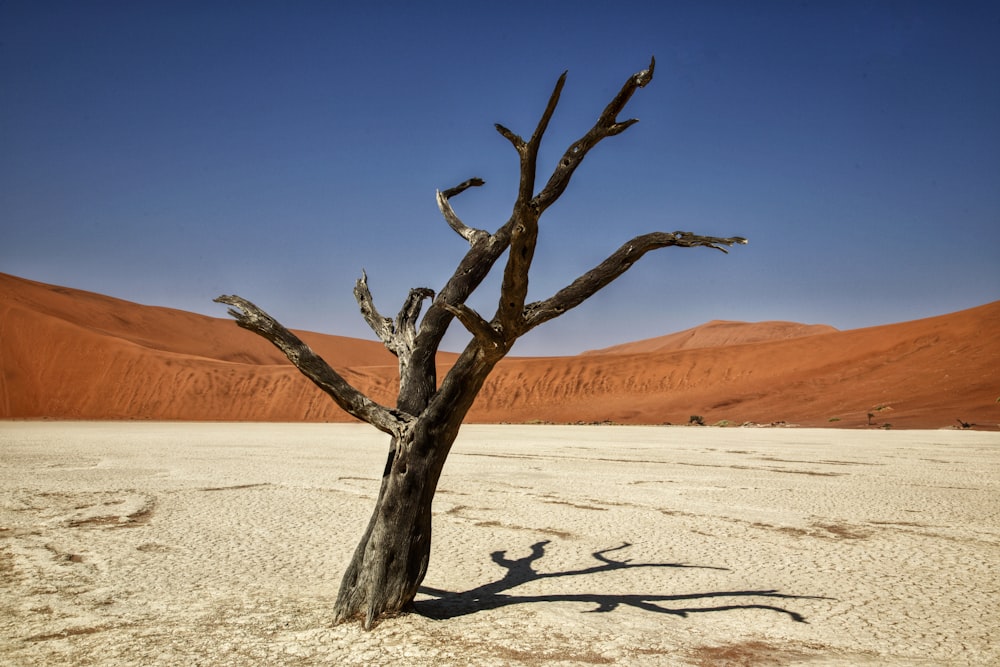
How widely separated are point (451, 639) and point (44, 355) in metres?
54.7

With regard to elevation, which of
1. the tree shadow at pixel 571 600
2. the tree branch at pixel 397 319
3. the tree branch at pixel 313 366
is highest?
the tree branch at pixel 397 319

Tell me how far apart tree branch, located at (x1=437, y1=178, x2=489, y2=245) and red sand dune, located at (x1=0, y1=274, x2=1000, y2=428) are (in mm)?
30048

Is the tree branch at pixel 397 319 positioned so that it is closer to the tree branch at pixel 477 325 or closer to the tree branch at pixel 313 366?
the tree branch at pixel 313 366

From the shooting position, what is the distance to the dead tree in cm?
394

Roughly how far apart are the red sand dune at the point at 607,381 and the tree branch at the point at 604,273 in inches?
1211

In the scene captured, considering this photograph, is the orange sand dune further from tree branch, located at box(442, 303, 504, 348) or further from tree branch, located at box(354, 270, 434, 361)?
tree branch, located at box(442, 303, 504, 348)

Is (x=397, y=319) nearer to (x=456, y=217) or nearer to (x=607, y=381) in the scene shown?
(x=456, y=217)

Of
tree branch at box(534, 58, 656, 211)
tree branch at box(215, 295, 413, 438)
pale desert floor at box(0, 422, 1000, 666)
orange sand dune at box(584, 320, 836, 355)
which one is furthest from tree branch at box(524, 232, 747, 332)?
orange sand dune at box(584, 320, 836, 355)

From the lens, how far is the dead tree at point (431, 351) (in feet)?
12.9

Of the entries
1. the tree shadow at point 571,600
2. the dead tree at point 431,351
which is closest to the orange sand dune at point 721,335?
the tree shadow at point 571,600

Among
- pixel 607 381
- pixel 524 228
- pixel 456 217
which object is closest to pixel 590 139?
pixel 524 228

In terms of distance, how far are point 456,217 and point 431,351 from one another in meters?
1.26

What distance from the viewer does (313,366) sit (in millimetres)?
4641

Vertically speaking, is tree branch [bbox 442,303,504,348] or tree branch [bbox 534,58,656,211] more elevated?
tree branch [bbox 534,58,656,211]
